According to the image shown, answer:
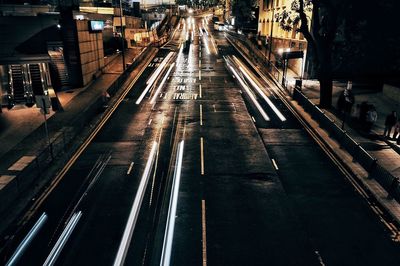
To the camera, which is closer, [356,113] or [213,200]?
[213,200]

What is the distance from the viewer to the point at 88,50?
36.3 metres

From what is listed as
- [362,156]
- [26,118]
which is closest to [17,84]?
[26,118]

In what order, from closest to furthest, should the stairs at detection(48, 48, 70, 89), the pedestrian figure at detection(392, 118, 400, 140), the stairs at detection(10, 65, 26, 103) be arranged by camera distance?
1. the pedestrian figure at detection(392, 118, 400, 140)
2. the stairs at detection(10, 65, 26, 103)
3. the stairs at detection(48, 48, 70, 89)

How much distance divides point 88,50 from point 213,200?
95.6 ft

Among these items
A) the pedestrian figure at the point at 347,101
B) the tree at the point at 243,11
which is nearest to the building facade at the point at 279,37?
the pedestrian figure at the point at 347,101

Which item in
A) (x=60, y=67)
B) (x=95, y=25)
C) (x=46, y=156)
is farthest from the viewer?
(x=95, y=25)

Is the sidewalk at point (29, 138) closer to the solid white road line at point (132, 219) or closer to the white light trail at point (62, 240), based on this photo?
the white light trail at point (62, 240)

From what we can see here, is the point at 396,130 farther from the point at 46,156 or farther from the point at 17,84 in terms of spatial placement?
the point at 17,84

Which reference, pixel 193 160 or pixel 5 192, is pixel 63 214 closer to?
pixel 5 192

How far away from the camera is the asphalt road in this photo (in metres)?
10.6

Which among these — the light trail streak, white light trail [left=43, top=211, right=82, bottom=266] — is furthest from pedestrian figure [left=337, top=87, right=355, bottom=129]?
white light trail [left=43, top=211, right=82, bottom=266]

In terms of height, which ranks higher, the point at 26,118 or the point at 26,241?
the point at 26,118

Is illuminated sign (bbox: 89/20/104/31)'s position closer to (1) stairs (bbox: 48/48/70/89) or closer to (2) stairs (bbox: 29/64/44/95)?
(1) stairs (bbox: 48/48/70/89)

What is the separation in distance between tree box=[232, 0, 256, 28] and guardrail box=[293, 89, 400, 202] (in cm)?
7842
